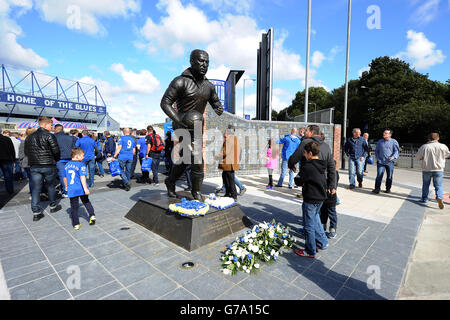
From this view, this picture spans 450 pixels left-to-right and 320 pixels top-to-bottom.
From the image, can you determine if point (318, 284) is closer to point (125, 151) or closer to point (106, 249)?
point (106, 249)

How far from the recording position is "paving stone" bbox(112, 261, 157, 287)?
2.54m

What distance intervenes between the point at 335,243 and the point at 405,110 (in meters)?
31.4

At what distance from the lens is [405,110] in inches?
1072

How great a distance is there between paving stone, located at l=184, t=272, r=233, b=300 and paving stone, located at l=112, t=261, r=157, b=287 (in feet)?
1.74

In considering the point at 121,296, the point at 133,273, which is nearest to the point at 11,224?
the point at 133,273

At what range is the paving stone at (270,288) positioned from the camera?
7.57 ft

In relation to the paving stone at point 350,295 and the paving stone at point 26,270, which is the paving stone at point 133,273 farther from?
the paving stone at point 350,295

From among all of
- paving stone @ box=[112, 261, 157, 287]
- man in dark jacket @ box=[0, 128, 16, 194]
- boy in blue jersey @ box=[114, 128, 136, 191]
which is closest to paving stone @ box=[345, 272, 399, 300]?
paving stone @ box=[112, 261, 157, 287]

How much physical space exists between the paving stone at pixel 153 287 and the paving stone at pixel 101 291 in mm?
156

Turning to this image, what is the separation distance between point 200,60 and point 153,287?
318cm

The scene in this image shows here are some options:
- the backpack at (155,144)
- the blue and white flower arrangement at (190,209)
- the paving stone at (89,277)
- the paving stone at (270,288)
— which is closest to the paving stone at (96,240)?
the paving stone at (89,277)

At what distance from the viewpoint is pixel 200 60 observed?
3686mm
